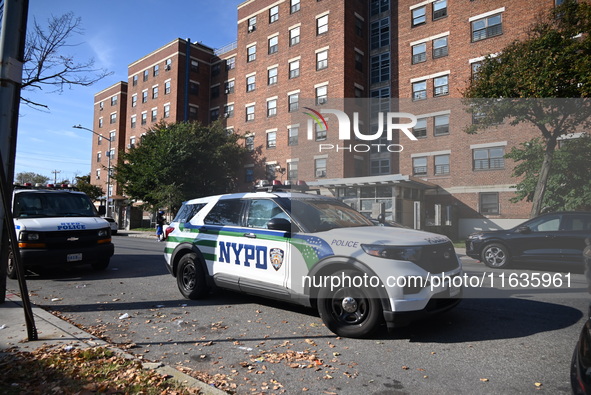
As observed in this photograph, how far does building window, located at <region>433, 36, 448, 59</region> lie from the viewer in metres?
27.0

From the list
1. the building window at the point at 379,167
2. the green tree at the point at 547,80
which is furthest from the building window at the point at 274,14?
the green tree at the point at 547,80

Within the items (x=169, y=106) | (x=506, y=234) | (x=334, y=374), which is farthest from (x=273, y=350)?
(x=169, y=106)

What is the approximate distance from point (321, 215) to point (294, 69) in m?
29.2

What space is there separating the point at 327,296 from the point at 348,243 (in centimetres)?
68

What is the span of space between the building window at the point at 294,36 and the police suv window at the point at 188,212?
2853 centimetres

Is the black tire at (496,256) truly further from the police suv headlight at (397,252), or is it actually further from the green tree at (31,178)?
the green tree at (31,178)

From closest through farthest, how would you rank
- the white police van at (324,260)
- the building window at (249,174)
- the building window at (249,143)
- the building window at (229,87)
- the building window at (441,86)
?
the white police van at (324,260), the building window at (441,86), the building window at (249,174), the building window at (249,143), the building window at (229,87)

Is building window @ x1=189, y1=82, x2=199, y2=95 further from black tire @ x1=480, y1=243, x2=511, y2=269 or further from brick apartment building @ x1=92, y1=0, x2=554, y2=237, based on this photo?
black tire @ x1=480, y1=243, x2=511, y2=269

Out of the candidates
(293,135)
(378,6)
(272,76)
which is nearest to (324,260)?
(293,135)

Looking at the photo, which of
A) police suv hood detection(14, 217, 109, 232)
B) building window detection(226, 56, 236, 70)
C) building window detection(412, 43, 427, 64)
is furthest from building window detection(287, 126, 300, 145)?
police suv hood detection(14, 217, 109, 232)

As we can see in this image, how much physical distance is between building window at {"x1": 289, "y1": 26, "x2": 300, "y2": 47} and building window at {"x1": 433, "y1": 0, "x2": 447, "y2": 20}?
10.9m

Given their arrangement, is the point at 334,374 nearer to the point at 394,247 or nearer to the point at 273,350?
the point at 273,350

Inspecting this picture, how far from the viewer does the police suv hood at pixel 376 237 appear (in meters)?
4.23

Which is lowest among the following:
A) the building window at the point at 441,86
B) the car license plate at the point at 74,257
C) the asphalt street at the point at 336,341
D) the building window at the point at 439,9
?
the asphalt street at the point at 336,341
